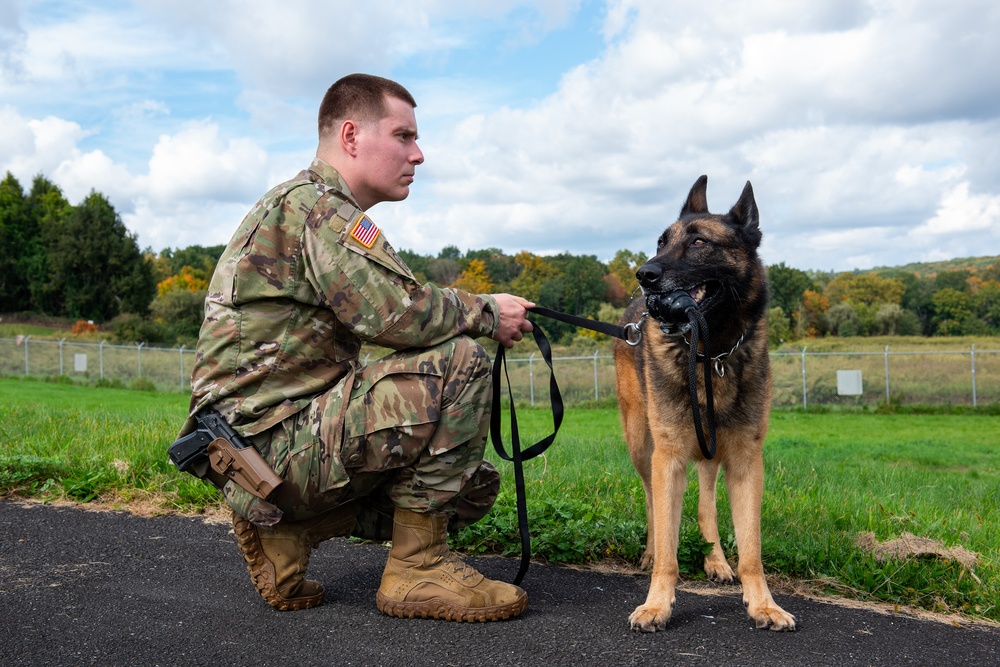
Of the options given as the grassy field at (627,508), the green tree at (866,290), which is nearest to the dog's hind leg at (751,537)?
the grassy field at (627,508)

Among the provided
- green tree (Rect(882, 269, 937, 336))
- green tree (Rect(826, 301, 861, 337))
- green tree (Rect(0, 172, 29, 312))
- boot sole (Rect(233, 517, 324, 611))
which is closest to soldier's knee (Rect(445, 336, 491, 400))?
boot sole (Rect(233, 517, 324, 611))

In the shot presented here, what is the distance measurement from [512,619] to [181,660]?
1389 millimetres

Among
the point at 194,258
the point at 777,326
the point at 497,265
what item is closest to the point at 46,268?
the point at 194,258

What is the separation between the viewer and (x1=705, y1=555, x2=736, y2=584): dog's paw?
4.54 m

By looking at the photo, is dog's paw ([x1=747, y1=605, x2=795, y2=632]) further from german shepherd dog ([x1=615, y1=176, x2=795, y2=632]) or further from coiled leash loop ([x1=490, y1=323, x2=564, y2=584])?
coiled leash loop ([x1=490, y1=323, x2=564, y2=584])

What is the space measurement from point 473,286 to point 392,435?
153ft

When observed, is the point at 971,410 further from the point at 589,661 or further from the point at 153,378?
the point at 153,378

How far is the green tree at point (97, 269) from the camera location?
6856 cm

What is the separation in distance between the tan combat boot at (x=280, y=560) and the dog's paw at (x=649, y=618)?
4.87ft

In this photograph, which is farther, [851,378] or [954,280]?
[954,280]

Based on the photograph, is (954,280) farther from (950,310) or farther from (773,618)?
(773,618)

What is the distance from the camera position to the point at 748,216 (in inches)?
175

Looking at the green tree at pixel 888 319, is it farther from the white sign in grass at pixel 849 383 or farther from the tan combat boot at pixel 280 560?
the tan combat boot at pixel 280 560

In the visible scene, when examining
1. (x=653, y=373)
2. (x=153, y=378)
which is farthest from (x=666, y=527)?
(x=153, y=378)
